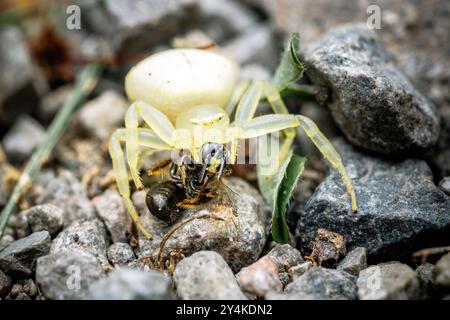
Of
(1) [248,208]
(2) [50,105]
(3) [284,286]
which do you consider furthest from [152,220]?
A: (2) [50,105]

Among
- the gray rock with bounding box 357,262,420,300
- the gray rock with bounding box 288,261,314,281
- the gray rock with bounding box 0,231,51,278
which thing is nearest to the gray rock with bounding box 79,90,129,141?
the gray rock with bounding box 0,231,51,278

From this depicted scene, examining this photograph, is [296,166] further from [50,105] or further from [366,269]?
[50,105]

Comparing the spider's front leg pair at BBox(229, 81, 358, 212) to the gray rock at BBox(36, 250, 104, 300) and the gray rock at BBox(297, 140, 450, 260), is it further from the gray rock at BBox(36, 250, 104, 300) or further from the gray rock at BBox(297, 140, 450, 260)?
the gray rock at BBox(36, 250, 104, 300)

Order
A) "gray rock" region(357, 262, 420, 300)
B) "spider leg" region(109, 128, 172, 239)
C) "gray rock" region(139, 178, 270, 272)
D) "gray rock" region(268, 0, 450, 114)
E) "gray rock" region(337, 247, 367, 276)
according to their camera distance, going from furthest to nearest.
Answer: "gray rock" region(268, 0, 450, 114), "spider leg" region(109, 128, 172, 239), "gray rock" region(139, 178, 270, 272), "gray rock" region(337, 247, 367, 276), "gray rock" region(357, 262, 420, 300)

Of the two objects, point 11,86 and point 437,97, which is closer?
point 437,97

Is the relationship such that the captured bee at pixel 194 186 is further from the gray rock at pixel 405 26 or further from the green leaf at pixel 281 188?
the gray rock at pixel 405 26

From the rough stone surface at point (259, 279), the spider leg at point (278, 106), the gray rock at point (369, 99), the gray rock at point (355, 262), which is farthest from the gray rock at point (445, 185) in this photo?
the rough stone surface at point (259, 279)
